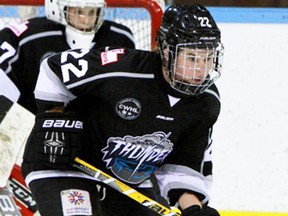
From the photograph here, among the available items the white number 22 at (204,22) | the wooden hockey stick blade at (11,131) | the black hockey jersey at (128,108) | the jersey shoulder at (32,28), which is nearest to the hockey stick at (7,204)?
the wooden hockey stick blade at (11,131)

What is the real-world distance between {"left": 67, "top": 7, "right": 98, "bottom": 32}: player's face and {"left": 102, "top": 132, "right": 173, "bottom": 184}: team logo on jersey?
2.39ft

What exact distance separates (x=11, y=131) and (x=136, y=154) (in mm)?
806

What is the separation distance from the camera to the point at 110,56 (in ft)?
6.97

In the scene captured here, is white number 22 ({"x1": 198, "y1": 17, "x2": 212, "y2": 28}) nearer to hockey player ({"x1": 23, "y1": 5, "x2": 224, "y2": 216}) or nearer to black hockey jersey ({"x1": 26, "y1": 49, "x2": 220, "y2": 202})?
hockey player ({"x1": 23, "y1": 5, "x2": 224, "y2": 216})

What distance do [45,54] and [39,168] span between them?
0.82m

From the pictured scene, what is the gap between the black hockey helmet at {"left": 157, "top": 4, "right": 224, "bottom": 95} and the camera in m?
2.07

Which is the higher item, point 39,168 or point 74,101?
point 74,101

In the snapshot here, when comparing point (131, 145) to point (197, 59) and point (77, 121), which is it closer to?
point (77, 121)

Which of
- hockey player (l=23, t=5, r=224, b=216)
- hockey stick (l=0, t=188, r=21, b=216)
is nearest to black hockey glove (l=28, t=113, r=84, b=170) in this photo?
hockey player (l=23, t=5, r=224, b=216)

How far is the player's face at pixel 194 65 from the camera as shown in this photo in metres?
2.04

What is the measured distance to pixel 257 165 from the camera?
3.26 meters

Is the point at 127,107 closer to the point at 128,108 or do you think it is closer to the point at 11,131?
the point at 128,108

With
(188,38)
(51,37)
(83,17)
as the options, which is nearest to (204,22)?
(188,38)

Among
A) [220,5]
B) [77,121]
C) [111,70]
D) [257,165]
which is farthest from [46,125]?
[220,5]
